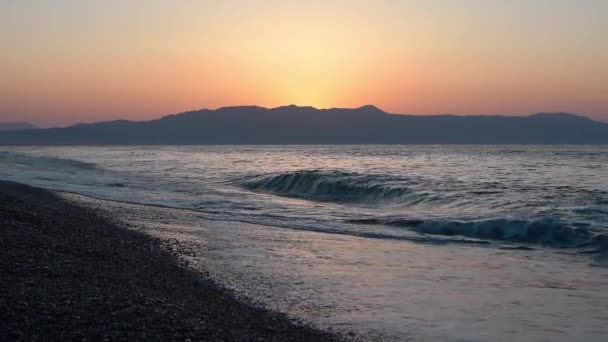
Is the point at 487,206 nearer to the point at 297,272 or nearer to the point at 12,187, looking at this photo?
the point at 297,272

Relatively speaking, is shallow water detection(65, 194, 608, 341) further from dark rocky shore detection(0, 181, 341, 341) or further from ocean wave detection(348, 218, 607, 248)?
ocean wave detection(348, 218, 607, 248)

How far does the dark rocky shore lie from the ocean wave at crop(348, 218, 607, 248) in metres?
7.86

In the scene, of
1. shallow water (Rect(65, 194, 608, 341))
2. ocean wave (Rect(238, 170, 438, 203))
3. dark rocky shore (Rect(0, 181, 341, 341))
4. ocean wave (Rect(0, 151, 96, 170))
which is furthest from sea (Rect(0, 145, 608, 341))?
ocean wave (Rect(0, 151, 96, 170))

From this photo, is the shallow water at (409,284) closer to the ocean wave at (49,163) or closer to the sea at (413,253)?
the sea at (413,253)

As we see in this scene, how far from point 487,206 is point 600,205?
3.27 m

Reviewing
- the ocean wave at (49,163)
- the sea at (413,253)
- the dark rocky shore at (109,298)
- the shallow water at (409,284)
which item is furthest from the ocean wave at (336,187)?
the ocean wave at (49,163)

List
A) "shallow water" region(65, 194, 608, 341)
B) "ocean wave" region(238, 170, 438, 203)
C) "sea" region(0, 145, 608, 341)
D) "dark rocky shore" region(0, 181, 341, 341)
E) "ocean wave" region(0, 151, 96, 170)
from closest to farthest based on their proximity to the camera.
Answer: "dark rocky shore" region(0, 181, 341, 341) < "shallow water" region(65, 194, 608, 341) < "sea" region(0, 145, 608, 341) < "ocean wave" region(238, 170, 438, 203) < "ocean wave" region(0, 151, 96, 170)

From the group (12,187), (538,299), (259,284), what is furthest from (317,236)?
(12,187)

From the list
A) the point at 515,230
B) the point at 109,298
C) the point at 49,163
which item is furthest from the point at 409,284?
the point at 49,163

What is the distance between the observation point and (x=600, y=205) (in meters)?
18.8

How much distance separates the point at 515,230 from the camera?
52.1ft

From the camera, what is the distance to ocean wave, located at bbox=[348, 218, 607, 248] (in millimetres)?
14469

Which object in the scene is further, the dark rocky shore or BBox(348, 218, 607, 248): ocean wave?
BBox(348, 218, 607, 248): ocean wave

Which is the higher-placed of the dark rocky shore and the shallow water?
the dark rocky shore
